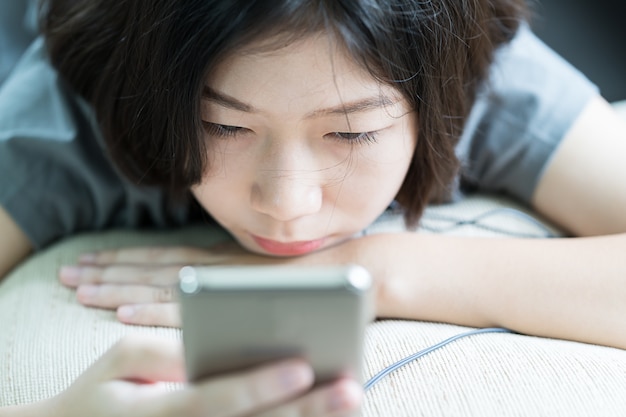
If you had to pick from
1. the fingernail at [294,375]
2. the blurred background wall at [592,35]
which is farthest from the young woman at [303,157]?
the blurred background wall at [592,35]

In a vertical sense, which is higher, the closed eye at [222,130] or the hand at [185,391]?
the closed eye at [222,130]

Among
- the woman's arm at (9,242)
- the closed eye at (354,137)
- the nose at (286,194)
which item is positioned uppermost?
the closed eye at (354,137)

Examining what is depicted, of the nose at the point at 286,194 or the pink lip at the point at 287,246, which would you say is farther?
the pink lip at the point at 287,246

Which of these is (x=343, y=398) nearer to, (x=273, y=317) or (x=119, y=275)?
(x=273, y=317)

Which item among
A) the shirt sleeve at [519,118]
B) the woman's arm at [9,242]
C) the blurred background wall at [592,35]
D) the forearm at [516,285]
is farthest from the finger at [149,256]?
the blurred background wall at [592,35]

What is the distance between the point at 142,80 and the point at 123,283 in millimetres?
225

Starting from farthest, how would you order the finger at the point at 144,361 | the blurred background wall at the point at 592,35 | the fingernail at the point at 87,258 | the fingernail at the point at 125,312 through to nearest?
the blurred background wall at the point at 592,35 < the fingernail at the point at 87,258 < the fingernail at the point at 125,312 < the finger at the point at 144,361

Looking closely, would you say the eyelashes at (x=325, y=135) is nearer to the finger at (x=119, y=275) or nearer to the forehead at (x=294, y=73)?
the forehead at (x=294, y=73)

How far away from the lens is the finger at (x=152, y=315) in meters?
0.73

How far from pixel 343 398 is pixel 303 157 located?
0.24m

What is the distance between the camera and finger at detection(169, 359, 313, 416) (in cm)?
46

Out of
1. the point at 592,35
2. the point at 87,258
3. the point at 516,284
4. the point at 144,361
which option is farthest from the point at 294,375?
the point at 592,35

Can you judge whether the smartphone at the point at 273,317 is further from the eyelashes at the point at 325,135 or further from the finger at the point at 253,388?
the eyelashes at the point at 325,135

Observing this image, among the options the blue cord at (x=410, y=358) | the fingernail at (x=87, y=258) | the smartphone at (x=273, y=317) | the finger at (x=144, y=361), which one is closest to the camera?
the smartphone at (x=273, y=317)
